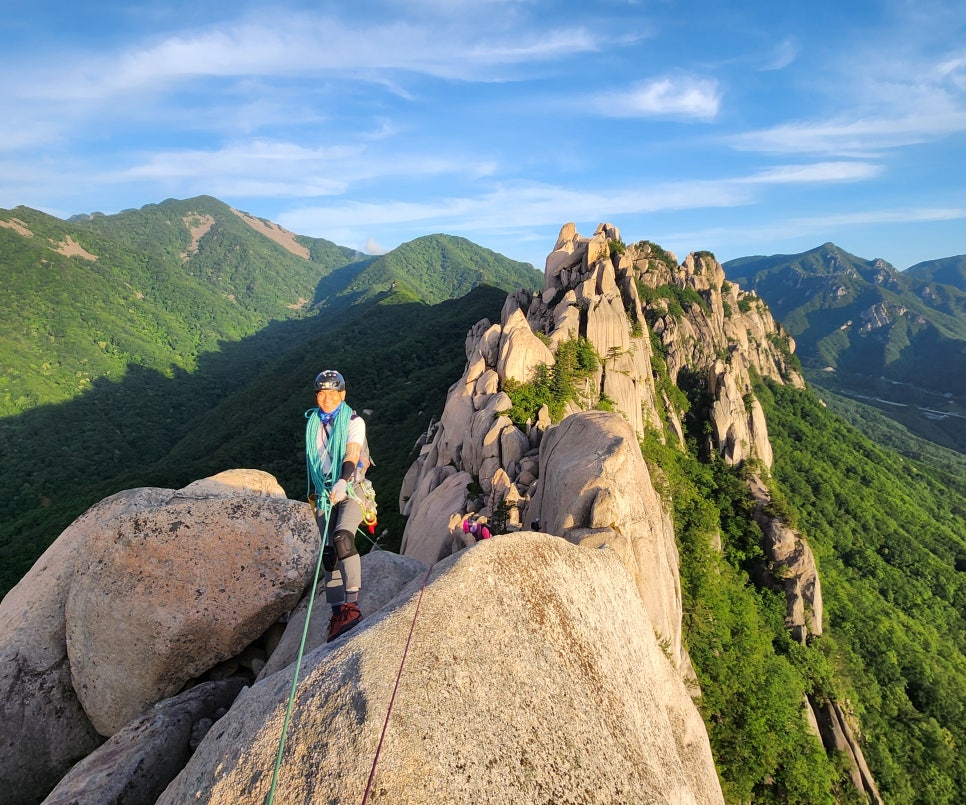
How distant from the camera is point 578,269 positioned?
171 feet

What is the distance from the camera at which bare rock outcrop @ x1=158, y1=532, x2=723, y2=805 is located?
4984mm

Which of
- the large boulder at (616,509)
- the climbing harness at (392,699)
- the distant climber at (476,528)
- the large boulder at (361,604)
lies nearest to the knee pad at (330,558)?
the large boulder at (361,604)

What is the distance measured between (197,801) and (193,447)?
111704 millimetres

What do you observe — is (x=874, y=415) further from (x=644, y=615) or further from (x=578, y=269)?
(x=644, y=615)

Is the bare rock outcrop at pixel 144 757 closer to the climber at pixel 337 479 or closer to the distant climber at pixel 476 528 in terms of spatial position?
the climber at pixel 337 479

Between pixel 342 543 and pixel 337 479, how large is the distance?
1184 millimetres

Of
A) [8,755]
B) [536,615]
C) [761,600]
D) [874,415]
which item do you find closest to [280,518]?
[8,755]

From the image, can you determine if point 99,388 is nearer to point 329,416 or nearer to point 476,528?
point 476,528

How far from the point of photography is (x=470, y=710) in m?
5.65

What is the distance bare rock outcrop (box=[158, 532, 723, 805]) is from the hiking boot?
4.79 feet

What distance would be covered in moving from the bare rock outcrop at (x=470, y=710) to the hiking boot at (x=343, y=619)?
1.46 meters

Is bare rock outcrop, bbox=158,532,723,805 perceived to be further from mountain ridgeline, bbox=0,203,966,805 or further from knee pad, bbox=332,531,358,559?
knee pad, bbox=332,531,358,559

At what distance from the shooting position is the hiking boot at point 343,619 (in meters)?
8.35

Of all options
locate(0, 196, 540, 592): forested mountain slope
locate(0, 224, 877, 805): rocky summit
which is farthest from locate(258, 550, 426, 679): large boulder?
locate(0, 196, 540, 592): forested mountain slope
